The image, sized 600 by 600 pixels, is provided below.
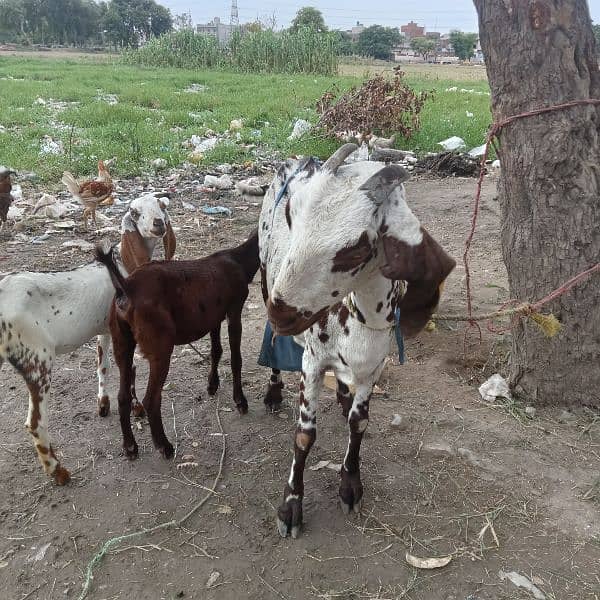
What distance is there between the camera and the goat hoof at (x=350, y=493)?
2959 millimetres

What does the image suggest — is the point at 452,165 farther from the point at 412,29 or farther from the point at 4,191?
the point at 412,29

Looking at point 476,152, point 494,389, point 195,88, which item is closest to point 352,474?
point 494,389

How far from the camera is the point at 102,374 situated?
3.71 metres

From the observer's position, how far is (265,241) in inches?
130

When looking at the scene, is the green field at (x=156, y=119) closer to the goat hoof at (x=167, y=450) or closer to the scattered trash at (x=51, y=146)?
the scattered trash at (x=51, y=146)

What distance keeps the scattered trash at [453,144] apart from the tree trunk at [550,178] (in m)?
7.01

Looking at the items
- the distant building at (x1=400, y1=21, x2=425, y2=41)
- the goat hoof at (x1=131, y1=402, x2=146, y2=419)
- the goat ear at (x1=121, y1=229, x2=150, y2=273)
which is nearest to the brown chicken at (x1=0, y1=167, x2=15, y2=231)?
the goat ear at (x1=121, y1=229, x2=150, y2=273)

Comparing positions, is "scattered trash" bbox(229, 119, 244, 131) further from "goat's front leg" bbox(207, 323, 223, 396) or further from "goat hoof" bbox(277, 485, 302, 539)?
"goat hoof" bbox(277, 485, 302, 539)

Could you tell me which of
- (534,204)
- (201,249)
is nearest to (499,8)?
(534,204)

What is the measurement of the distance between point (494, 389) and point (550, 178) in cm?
136

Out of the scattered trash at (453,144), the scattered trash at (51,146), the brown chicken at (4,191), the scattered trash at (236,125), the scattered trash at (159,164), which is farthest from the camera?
the scattered trash at (236,125)

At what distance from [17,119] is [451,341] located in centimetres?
1028

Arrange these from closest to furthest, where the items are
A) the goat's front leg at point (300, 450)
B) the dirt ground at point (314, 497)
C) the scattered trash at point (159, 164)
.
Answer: the dirt ground at point (314, 497), the goat's front leg at point (300, 450), the scattered trash at point (159, 164)

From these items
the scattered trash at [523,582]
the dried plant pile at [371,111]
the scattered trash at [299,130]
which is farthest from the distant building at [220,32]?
the scattered trash at [523,582]
